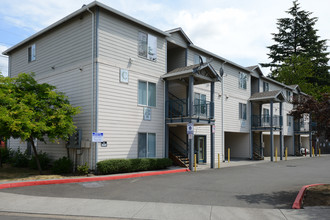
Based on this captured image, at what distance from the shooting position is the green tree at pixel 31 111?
41.5 feet

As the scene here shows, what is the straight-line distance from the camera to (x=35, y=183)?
39.7 ft

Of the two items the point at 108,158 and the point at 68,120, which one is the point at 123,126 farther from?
the point at 68,120

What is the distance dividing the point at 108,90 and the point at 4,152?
394 inches

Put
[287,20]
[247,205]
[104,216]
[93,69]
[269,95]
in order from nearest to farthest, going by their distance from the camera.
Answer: [104,216]
[247,205]
[93,69]
[269,95]
[287,20]

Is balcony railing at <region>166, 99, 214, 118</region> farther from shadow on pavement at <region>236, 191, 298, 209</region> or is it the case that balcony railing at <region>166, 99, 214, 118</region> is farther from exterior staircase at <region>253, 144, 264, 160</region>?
exterior staircase at <region>253, 144, 264, 160</region>

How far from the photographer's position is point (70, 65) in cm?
1739

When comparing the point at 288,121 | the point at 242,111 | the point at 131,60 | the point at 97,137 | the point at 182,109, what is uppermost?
the point at 131,60

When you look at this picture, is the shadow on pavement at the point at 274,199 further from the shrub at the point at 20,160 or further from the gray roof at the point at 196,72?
the shrub at the point at 20,160

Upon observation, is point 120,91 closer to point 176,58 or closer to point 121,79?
point 121,79

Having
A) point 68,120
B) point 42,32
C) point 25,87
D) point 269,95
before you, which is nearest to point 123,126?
point 68,120

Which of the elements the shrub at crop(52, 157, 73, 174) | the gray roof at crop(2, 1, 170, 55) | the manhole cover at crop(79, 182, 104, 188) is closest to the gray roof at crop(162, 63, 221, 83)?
the gray roof at crop(2, 1, 170, 55)

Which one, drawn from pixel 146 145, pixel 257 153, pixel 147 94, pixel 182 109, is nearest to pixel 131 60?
pixel 147 94

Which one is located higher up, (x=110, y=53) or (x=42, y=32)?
(x=42, y=32)

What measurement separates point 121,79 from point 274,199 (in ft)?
33.2
